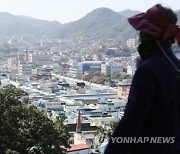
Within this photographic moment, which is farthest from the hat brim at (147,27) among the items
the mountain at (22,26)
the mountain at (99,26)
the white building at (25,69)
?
the mountain at (22,26)

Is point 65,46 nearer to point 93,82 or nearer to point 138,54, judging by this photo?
point 93,82

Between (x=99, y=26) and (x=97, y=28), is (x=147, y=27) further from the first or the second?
(x=99, y=26)

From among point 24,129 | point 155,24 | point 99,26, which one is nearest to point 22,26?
point 99,26

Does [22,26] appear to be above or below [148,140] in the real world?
→ above

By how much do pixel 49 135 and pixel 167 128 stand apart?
5857 millimetres

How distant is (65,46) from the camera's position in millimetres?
78625

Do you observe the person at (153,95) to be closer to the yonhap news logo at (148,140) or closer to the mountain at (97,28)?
the yonhap news logo at (148,140)

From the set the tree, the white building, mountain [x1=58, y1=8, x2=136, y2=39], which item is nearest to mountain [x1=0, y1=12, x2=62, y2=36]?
mountain [x1=58, y1=8, x2=136, y2=39]

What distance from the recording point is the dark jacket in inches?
29.8

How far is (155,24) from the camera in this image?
82 cm

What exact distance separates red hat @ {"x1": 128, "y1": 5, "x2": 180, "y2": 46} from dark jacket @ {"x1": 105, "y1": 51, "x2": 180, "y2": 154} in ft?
0.13

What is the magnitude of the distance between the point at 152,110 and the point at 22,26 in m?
123

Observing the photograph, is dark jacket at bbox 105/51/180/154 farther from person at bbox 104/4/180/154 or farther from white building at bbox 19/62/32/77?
white building at bbox 19/62/32/77

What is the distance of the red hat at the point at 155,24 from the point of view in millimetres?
815
